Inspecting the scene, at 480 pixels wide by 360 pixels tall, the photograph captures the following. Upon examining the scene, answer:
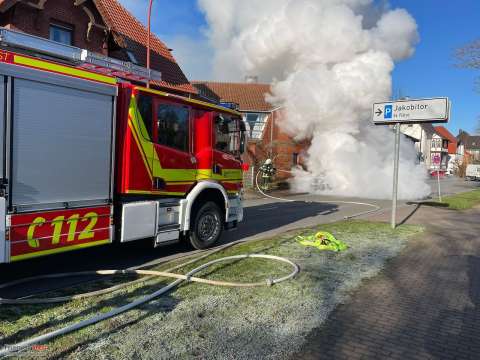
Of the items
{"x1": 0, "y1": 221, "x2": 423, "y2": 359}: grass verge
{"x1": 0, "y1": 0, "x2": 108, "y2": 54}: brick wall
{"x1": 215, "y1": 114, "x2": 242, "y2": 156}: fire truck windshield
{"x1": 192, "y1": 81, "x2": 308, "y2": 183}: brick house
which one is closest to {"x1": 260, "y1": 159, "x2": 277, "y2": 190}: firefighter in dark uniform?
{"x1": 192, "y1": 81, "x2": 308, "y2": 183}: brick house

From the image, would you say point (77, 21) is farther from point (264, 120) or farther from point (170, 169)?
point (264, 120)

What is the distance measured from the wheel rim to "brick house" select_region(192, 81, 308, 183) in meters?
18.0

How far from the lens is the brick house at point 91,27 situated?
14039 mm

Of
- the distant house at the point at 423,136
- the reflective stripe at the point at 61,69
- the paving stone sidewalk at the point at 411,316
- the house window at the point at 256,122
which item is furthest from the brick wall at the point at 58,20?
the distant house at the point at 423,136

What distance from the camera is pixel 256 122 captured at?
32.2 meters

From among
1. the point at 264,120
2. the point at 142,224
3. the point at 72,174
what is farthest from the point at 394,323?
the point at 264,120

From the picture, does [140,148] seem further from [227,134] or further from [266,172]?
[266,172]

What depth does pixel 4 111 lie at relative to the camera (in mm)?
4434

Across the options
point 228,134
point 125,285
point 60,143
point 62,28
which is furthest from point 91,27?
point 125,285

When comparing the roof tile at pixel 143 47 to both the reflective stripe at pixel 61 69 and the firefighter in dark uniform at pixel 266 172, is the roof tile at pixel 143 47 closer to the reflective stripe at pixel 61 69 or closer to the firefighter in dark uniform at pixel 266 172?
the firefighter in dark uniform at pixel 266 172

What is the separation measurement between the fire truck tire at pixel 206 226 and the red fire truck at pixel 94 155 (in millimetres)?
24

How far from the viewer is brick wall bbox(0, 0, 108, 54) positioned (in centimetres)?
1396

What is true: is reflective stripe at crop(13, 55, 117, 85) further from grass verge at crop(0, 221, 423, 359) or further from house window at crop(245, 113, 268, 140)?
house window at crop(245, 113, 268, 140)

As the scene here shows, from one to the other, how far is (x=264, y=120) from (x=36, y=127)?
91.2 feet
